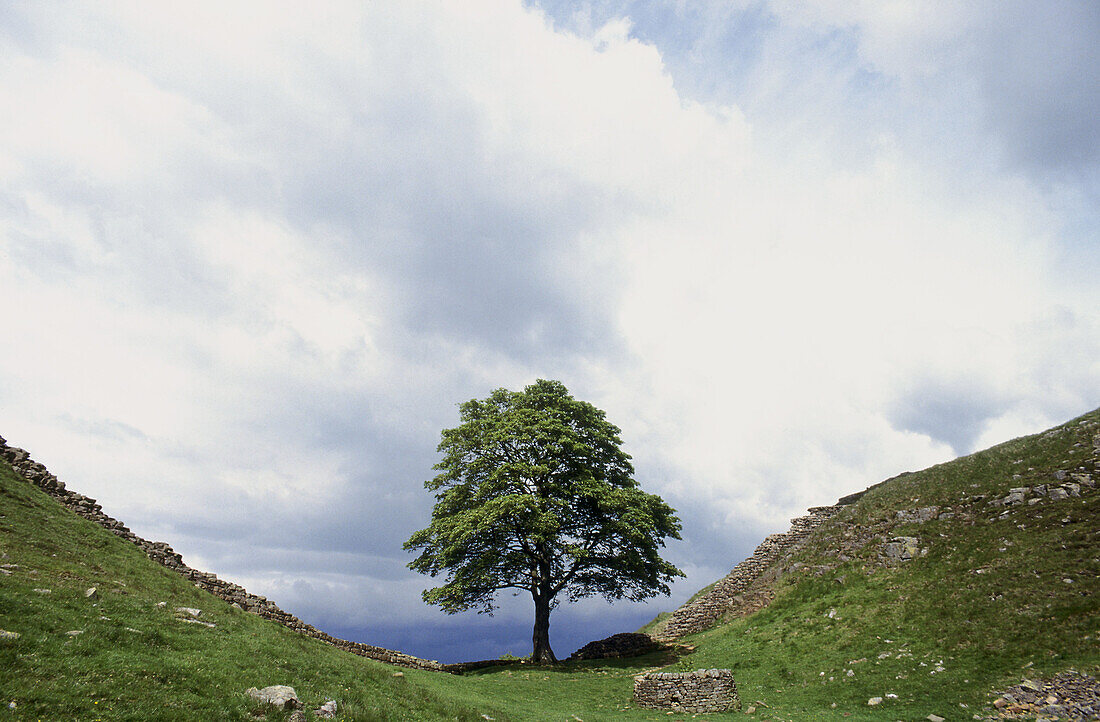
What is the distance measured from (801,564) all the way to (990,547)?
1220cm

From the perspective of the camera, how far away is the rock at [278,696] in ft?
41.0

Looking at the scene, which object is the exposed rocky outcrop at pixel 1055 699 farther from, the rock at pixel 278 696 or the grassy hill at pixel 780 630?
the rock at pixel 278 696

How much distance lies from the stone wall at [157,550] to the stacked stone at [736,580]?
23.2 meters

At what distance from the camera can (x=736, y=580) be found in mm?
41875

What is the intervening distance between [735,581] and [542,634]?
1676 cm

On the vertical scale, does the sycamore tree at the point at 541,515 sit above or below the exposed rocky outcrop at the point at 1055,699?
above

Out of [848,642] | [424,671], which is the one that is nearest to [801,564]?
[848,642]

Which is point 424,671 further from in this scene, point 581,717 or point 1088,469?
point 1088,469

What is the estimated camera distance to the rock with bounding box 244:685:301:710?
12492 millimetres

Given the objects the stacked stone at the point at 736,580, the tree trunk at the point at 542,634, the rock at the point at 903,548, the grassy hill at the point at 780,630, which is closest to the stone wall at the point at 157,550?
the grassy hill at the point at 780,630

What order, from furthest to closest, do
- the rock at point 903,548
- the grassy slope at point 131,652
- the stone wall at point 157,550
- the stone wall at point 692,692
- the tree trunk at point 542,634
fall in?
1. the tree trunk at point 542,634
2. the rock at point 903,548
3. the stone wall at point 157,550
4. the stone wall at point 692,692
5. the grassy slope at point 131,652

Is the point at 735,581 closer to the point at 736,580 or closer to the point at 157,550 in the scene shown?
the point at 736,580

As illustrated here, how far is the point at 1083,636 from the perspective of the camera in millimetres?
20188

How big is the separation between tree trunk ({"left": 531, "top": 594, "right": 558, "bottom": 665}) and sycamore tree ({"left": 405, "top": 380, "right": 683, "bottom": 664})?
7cm
